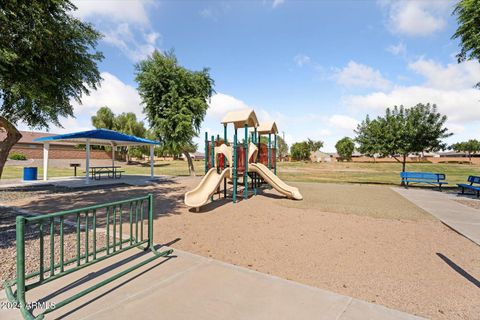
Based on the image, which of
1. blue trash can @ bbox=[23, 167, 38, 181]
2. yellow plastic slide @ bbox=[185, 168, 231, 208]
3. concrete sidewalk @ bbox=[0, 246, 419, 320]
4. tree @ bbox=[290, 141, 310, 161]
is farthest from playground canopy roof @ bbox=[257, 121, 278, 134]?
tree @ bbox=[290, 141, 310, 161]

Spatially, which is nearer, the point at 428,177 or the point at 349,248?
the point at 349,248

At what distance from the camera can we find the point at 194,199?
25.3 feet

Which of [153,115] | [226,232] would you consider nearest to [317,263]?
[226,232]

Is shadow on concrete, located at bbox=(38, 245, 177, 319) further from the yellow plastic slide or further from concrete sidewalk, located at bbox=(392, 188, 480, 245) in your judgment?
concrete sidewalk, located at bbox=(392, 188, 480, 245)

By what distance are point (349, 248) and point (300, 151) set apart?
241 ft

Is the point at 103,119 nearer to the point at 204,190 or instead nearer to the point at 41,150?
the point at 41,150

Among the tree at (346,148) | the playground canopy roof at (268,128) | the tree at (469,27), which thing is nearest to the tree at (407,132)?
the tree at (469,27)

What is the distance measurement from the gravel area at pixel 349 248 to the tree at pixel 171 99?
11.2 m

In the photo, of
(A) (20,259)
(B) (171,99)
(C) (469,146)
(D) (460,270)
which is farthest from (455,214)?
(C) (469,146)

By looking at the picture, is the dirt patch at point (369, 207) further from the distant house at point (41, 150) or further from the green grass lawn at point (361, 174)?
the distant house at point (41, 150)

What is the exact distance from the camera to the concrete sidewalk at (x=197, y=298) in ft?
8.22

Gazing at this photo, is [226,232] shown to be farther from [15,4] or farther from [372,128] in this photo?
[372,128]

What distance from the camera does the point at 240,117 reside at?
35.0 feet

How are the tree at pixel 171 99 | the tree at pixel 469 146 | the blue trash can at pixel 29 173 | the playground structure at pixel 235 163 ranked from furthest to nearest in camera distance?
the tree at pixel 469 146 → the tree at pixel 171 99 → the blue trash can at pixel 29 173 → the playground structure at pixel 235 163
